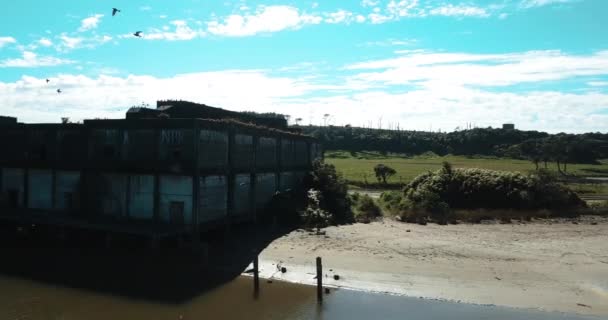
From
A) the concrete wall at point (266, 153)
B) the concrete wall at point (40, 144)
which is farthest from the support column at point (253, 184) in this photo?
the concrete wall at point (40, 144)

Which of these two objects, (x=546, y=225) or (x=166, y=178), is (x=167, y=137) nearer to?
(x=166, y=178)

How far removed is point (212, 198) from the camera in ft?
87.8

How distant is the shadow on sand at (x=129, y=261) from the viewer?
864 inches

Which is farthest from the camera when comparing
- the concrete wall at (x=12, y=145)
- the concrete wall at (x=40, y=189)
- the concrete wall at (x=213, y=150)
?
the concrete wall at (x=12, y=145)

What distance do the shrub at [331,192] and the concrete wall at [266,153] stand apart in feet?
15.3

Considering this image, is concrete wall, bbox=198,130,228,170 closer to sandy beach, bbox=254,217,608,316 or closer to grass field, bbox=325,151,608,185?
sandy beach, bbox=254,217,608,316

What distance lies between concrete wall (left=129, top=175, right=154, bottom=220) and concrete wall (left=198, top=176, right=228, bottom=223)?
2.89 meters

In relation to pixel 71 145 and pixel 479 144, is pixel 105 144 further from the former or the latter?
pixel 479 144

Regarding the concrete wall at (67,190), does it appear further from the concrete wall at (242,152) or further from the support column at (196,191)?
the concrete wall at (242,152)

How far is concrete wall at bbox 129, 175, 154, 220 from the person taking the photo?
26203 millimetres

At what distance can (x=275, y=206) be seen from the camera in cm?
3322

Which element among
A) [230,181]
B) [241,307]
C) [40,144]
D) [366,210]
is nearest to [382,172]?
[366,210]

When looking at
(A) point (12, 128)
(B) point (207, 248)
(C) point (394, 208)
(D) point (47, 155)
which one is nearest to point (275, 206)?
(B) point (207, 248)

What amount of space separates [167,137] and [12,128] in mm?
13515
